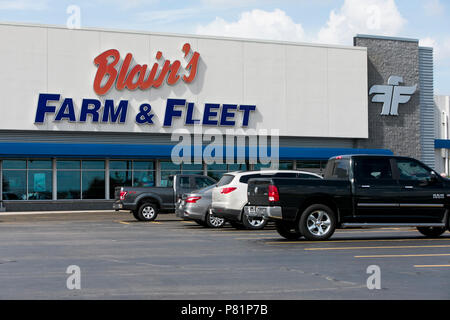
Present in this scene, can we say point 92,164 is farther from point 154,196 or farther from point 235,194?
point 235,194

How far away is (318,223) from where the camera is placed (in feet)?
54.7

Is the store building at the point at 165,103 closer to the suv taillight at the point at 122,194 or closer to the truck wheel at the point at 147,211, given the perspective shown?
the truck wheel at the point at 147,211

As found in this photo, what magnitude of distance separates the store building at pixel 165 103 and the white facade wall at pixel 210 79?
0.07 metres

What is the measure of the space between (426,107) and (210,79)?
16.8 m

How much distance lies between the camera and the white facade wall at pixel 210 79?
39406 millimetres

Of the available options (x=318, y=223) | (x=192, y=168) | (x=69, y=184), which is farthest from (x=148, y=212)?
(x=192, y=168)

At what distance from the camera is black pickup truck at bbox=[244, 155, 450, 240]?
16.4 m

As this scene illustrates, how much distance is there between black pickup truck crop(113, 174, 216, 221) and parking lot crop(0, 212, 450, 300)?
909 centimetres

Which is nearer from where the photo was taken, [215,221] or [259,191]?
[259,191]

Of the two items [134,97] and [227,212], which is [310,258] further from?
[134,97]

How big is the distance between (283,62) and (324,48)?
3.21 metres

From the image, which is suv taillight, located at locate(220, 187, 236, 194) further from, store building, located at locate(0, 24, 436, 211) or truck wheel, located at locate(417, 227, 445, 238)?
store building, located at locate(0, 24, 436, 211)

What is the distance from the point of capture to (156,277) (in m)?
10.4
